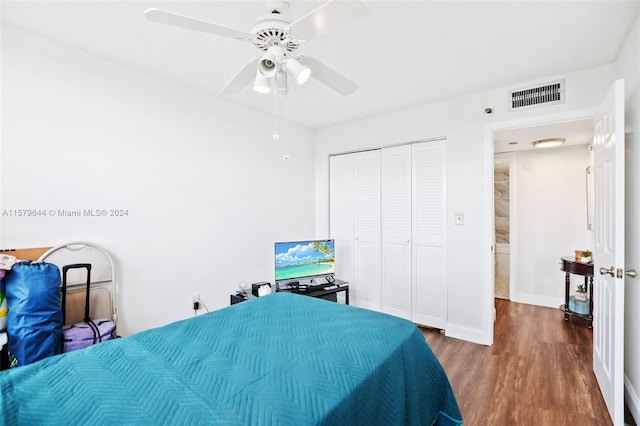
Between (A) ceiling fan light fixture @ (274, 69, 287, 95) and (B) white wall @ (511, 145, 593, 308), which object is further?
(B) white wall @ (511, 145, 593, 308)

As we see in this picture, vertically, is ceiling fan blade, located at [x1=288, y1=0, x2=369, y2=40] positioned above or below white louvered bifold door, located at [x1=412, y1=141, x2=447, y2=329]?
above

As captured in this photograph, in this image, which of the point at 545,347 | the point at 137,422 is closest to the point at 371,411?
the point at 137,422

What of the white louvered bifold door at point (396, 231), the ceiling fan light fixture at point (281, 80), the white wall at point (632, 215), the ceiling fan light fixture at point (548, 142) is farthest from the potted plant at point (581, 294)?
the ceiling fan light fixture at point (281, 80)

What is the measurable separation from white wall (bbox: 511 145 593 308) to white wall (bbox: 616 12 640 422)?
2208 mm

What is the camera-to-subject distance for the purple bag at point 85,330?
1910 millimetres

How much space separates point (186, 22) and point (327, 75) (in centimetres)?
78

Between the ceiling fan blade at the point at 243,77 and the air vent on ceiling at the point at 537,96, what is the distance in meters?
2.42

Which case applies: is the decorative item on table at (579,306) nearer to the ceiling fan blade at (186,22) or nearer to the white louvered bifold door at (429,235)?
the white louvered bifold door at (429,235)

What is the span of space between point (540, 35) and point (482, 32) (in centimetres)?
41

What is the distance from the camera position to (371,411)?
3.66 ft

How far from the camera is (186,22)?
51.9 inches

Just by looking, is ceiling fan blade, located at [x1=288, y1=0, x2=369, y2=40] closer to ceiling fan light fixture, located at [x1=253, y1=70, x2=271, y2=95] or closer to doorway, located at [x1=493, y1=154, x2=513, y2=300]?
ceiling fan light fixture, located at [x1=253, y1=70, x2=271, y2=95]

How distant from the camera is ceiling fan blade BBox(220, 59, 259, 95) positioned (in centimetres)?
172

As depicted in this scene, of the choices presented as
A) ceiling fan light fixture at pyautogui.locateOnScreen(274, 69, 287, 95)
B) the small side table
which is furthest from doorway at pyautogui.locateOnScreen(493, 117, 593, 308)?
ceiling fan light fixture at pyautogui.locateOnScreen(274, 69, 287, 95)
